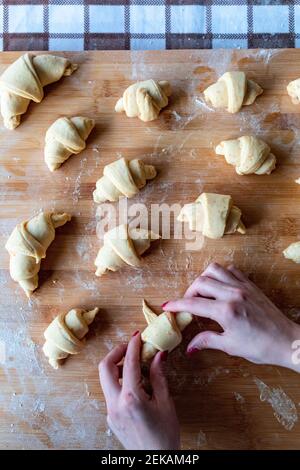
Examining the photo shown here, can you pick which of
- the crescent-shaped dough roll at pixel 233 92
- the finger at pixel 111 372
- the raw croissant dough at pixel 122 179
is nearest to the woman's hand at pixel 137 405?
the finger at pixel 111 372

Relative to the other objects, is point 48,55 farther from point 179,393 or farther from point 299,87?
point 179,393

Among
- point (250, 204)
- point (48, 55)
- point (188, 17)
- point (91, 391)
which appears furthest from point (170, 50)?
point (91, 391)

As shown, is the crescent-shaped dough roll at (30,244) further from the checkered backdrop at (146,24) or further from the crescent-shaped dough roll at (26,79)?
the checkered backdrop at (146,24)

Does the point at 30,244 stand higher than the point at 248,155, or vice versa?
the point at 248,155

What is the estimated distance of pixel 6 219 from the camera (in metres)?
1.76

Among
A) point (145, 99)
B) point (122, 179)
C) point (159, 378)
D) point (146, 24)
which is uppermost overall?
point (146, 24)

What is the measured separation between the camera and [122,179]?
5.47 ft

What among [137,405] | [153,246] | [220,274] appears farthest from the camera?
[153,246]

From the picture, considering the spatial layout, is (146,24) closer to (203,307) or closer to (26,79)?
(26,79)

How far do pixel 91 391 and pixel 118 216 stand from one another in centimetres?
56

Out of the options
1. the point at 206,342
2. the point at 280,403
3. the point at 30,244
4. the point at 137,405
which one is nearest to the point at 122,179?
the point at 30,244

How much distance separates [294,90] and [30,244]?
3.13ft

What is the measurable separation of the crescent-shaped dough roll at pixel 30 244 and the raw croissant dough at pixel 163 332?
1.27 feet

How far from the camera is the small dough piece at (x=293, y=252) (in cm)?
167
